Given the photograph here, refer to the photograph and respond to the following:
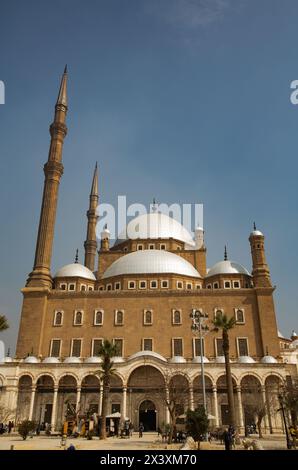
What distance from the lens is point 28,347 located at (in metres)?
36.9

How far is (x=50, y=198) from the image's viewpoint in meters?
43.8

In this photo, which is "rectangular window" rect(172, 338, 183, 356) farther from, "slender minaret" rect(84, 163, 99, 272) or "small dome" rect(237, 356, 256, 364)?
"slender minaret" rect(84, 163, 99, 272)

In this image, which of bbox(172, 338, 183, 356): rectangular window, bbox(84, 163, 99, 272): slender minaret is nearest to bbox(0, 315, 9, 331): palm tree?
bbox(172, 338, 183, 356): rectangular window

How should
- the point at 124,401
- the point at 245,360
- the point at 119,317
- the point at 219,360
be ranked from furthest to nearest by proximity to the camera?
the point at 119,317 < the point at 219,360 < the point at 245,360 < the point at 124,401

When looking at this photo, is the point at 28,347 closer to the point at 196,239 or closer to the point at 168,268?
the point at 168,268

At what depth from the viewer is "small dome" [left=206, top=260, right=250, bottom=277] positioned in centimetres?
4270

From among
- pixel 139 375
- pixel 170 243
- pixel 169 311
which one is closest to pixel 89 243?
pixel 170 243

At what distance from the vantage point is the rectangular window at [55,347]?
37625mm

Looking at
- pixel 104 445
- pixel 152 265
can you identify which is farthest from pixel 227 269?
pixel 104 445

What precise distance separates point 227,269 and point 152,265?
781cm

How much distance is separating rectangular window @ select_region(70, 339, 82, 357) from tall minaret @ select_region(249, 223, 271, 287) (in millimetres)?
17498

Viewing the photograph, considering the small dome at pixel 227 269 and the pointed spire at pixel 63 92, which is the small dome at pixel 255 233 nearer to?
the small dome at pixel 227 269

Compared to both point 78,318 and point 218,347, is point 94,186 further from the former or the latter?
point 218,347
